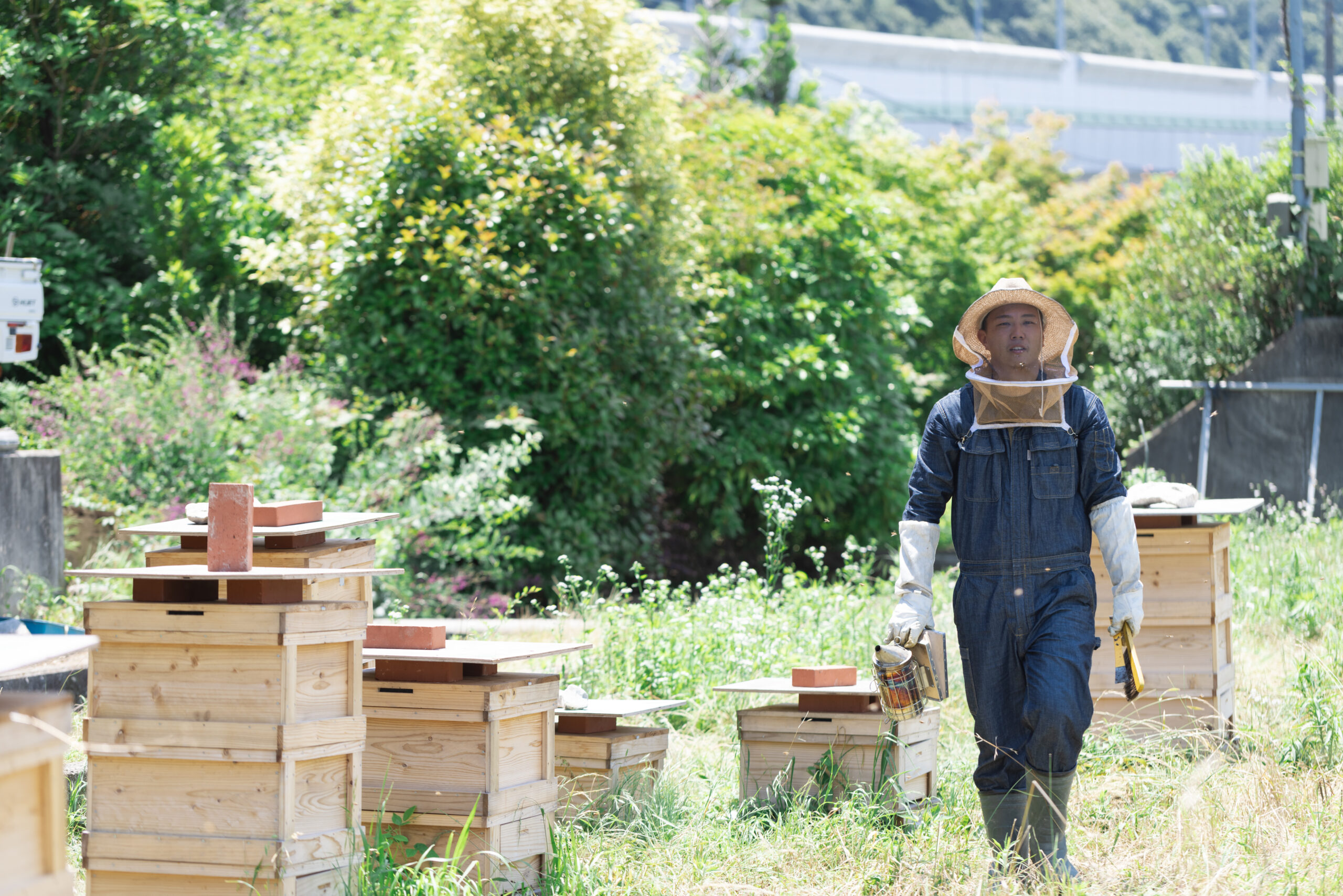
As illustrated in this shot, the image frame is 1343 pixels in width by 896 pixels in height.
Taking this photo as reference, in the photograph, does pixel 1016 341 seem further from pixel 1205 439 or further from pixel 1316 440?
pixel 1316 440

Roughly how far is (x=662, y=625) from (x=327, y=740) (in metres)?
3.53

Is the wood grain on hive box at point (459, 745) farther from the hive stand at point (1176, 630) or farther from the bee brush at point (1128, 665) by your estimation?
the hive stand at point (1176, 630)

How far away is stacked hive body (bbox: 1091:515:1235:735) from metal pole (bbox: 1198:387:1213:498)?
25.7 feet

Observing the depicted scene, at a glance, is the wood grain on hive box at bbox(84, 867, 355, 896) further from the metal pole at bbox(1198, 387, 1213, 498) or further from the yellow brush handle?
the metal pole at bbox(1198, 387, 1213, 498)

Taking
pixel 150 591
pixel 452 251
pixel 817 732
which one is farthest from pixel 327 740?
pixel 452 251

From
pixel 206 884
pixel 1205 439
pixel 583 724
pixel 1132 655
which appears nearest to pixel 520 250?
pixel 583 724

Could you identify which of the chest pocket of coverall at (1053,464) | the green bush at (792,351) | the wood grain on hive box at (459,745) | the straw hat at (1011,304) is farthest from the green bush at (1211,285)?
the wood grain on hive box at (459,745)

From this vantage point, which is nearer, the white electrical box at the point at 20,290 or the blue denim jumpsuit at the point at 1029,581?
the blue denim jumpsuit at the point at 1029,581

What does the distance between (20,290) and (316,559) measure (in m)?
4.97

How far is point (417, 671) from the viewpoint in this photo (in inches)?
154

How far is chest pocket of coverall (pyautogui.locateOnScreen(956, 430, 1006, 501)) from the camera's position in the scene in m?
3.96

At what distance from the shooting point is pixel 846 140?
56.7 feet

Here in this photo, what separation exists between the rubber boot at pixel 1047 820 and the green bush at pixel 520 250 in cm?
556

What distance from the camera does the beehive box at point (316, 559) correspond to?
3.63 metres
